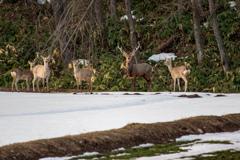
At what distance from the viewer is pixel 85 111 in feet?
44.5

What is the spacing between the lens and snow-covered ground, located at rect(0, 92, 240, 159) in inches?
407

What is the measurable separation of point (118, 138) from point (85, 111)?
14.4 ft

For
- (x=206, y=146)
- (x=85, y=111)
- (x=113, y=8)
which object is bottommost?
(x=206, y=146)

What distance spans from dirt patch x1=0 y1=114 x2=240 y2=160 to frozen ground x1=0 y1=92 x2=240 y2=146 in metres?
0.83

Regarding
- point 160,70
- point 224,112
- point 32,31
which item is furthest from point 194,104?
point 32,31

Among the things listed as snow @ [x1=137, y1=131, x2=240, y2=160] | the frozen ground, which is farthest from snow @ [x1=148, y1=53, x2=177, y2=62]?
snow @ [x1=137, y1=131, x2=240, y2=160]

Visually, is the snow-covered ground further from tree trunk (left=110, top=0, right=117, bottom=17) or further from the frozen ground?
tree trunk (left=110, top=0, right=117, bottom=17)

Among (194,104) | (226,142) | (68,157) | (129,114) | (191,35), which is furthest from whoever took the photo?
(191,35)

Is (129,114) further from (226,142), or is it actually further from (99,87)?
(99,87)

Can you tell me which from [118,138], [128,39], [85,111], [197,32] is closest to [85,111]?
[85,111]

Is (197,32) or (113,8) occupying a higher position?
(113,8)

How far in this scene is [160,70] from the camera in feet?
78.2

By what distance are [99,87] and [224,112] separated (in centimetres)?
1138

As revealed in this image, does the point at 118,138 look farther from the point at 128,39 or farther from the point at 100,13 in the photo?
the point at 100,13
